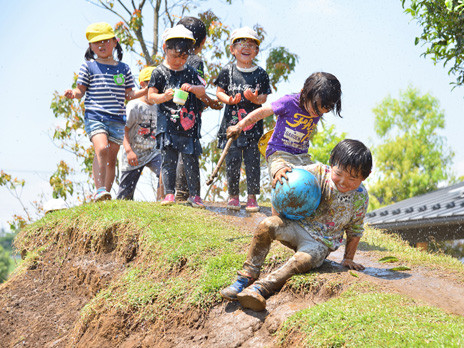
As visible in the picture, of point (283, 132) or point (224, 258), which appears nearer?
point (224, 258)

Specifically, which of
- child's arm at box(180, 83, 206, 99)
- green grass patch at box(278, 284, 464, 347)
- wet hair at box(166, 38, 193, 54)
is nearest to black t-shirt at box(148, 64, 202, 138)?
child's arm at box(180, 83, 206, 99)

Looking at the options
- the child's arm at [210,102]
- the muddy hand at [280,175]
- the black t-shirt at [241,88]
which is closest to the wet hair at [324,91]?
the muddy hand at [280,175]

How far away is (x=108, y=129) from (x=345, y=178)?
3958 mm

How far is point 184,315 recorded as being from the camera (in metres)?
4.16

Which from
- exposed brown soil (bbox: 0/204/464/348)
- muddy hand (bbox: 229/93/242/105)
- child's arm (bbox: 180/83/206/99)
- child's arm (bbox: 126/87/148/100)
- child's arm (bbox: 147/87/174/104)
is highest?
child's arm (bbox: 126/87/148/100)

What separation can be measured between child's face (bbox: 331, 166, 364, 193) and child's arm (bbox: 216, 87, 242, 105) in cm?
254

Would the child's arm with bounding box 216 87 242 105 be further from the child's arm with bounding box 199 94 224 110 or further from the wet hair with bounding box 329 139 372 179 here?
the wet hair with bounding box 329 139 372 179

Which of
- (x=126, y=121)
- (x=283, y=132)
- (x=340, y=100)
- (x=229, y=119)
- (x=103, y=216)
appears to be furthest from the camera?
(x=126, y=121)

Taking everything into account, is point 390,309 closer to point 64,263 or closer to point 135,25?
point 64,263

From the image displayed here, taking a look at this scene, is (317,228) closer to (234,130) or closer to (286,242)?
(286,242)

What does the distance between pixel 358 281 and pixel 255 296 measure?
0.85 metres

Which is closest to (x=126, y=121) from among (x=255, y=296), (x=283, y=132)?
(x=283, y=132)

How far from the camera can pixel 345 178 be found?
13.0 feet

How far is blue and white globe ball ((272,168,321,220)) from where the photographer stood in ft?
12.9
